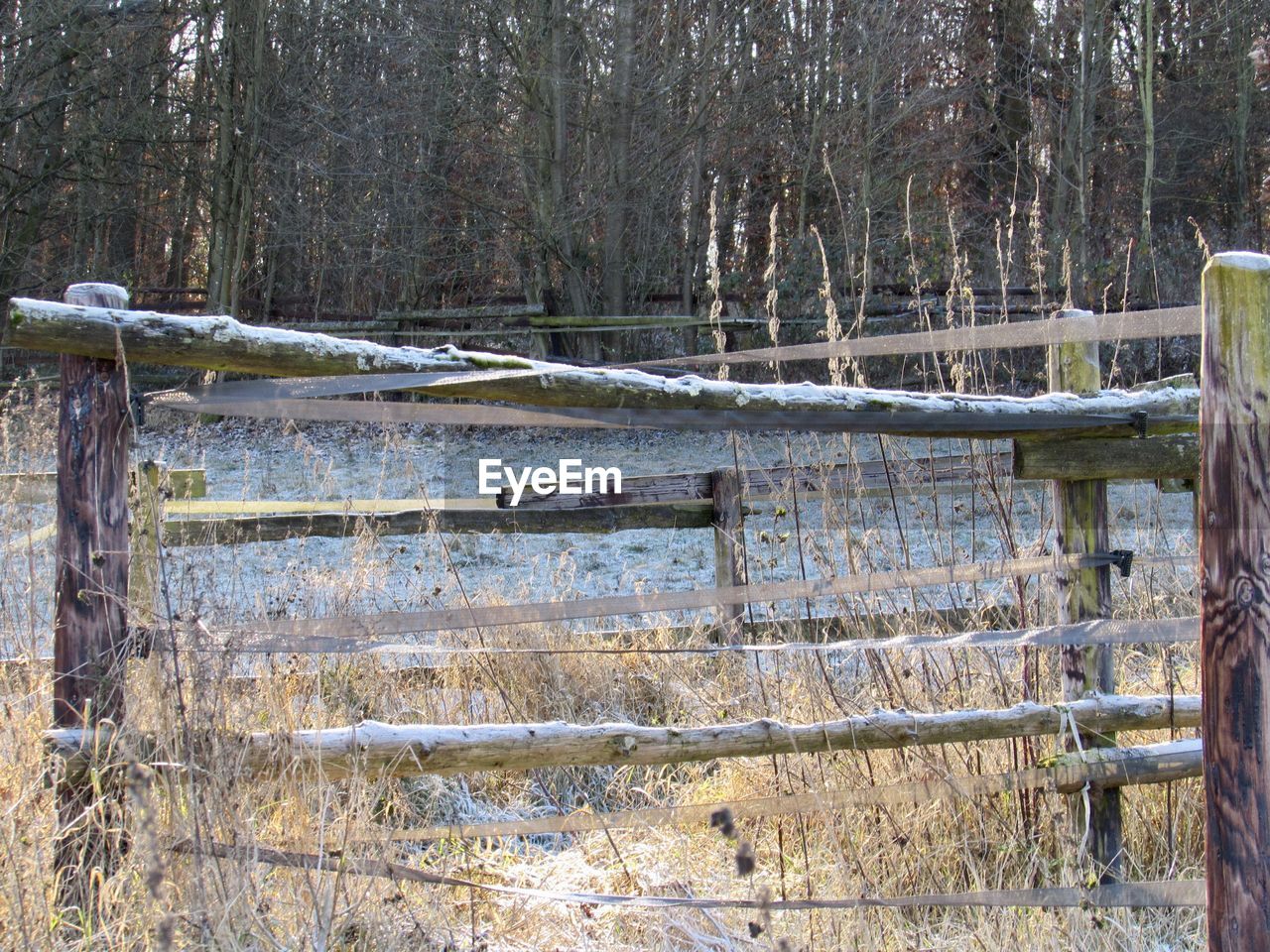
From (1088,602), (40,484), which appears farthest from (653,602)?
(40,484)

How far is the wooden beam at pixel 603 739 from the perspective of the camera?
2.47 m

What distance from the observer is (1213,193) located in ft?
64.2

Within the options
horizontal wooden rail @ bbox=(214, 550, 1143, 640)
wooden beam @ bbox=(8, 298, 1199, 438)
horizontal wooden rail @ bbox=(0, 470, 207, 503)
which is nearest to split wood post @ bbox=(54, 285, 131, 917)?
wooden beam @ bbox=(8, 298, 1199, 438)

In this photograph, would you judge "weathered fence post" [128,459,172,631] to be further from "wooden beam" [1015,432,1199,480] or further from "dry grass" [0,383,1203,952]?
"wooden beam" [1015,432,1199,480]

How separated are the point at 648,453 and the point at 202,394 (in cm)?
1070

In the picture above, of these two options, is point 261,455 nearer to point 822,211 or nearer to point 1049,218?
point 822,211

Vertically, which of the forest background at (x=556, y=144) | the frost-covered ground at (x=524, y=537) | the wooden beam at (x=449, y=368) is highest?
the forest background at (x=556, y=144)

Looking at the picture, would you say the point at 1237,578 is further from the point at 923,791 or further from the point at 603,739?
the point at 603,739

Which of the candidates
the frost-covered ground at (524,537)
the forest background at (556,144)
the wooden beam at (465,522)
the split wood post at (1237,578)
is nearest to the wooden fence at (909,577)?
the split wood post at (1237,578)

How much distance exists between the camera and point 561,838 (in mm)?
3535

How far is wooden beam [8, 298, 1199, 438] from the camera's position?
7.29 ft

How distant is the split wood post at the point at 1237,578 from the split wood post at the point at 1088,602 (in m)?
1.10

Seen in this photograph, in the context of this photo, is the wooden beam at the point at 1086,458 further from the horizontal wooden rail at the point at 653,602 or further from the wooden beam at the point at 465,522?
the wooden beam at the point at 465,522

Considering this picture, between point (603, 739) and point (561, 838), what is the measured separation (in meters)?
1.03
